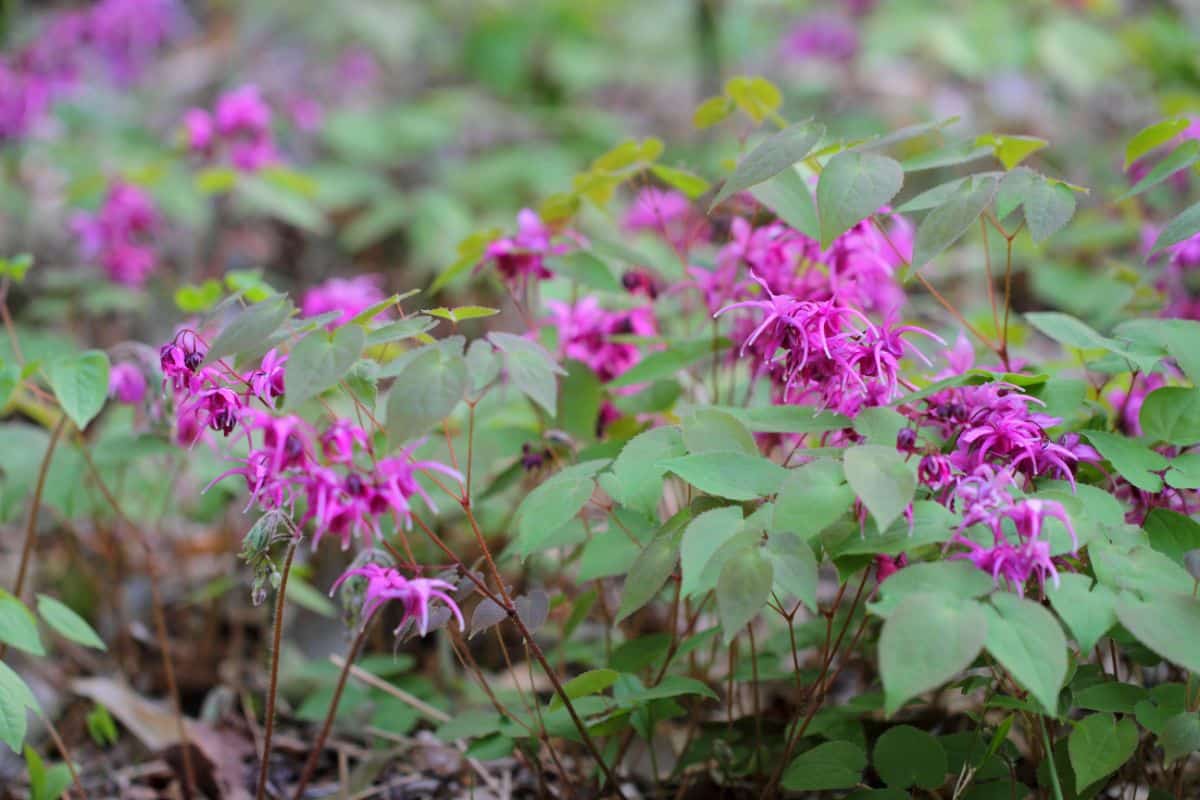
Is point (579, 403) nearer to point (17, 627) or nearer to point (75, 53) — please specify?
point (17, 627)

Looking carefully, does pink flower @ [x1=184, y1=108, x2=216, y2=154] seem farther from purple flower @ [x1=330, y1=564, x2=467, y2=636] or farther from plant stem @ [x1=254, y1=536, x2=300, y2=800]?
purple flower @ [x1=330, y1=564, x2=467, y2=636]

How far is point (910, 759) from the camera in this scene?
133 cm

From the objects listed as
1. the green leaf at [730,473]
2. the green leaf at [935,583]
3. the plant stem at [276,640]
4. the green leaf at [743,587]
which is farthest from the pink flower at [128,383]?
the green leaf at [935,583]

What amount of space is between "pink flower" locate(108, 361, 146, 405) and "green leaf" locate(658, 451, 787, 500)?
111 cm

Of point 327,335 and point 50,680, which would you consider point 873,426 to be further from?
point 50,680

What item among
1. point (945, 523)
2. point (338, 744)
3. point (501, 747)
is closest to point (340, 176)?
point (338, 744)

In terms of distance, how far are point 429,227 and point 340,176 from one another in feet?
2.04

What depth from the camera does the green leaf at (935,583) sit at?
1020 millimetres

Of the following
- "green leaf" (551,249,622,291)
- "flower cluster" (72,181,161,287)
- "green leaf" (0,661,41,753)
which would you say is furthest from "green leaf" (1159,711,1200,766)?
"flower cluster" (72,181,161,287)

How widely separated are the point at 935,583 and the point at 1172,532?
453 mm

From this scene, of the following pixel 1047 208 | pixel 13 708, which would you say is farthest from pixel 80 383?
pixel 1047 208

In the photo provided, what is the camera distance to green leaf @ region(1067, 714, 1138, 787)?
117 cm

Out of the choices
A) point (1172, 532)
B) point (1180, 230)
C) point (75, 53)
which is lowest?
point (1172, 532)

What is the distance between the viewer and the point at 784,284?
70.6 inches
